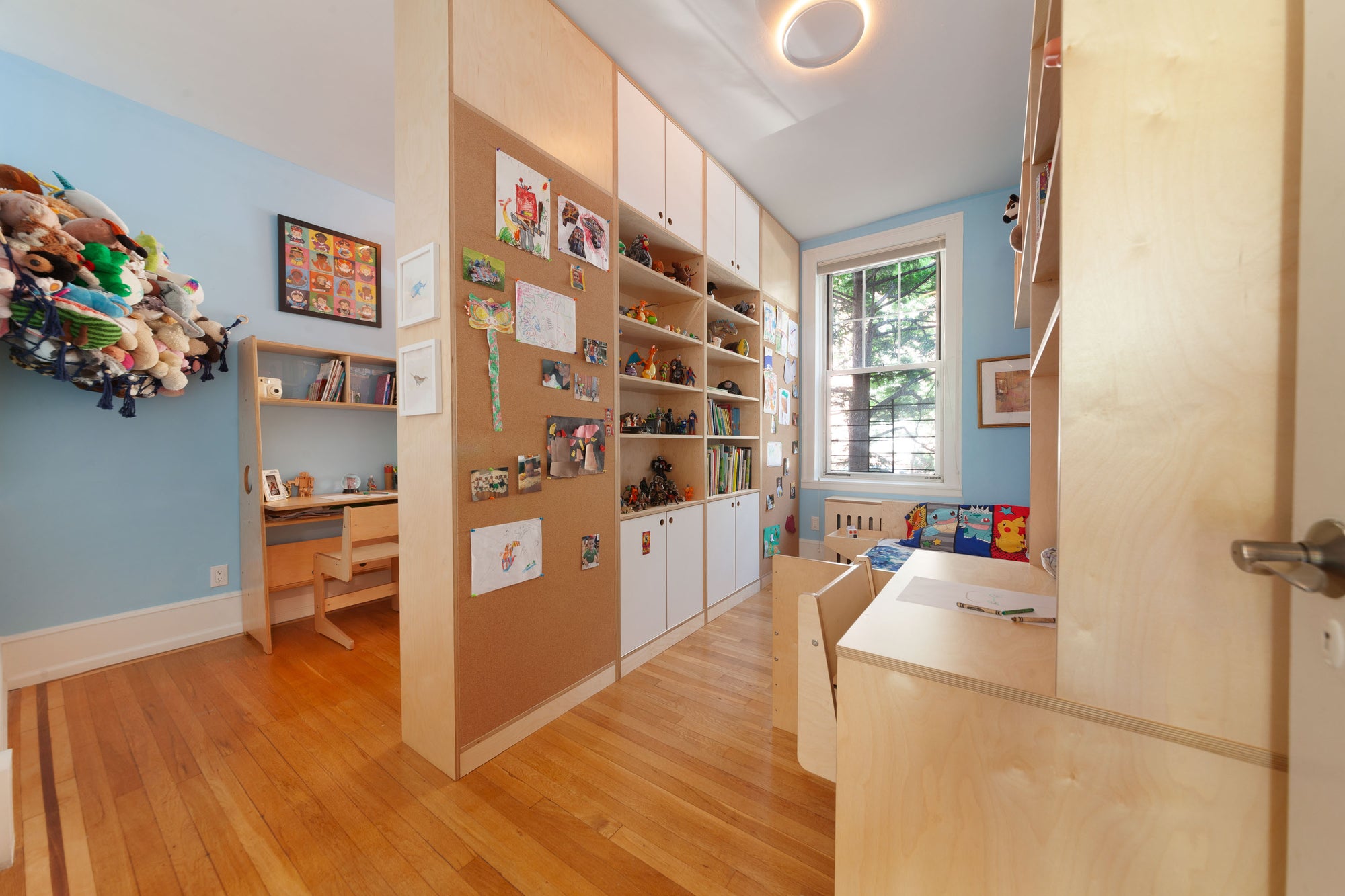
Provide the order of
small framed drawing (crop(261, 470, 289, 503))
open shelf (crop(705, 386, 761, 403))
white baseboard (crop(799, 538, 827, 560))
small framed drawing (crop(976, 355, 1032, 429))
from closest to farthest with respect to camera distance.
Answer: small framed drawing (crop(261, 470, 289, 503)) < open shelf (crop(705, 386, 761, 403)) < small framed drawing (crop(976, 355, 1032, 429)) < white baseboard (crop(799, 538, 827, 560))

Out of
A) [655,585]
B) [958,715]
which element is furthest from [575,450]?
[958,715]

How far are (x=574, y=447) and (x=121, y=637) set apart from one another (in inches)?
99.6

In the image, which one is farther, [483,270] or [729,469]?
[729,469]

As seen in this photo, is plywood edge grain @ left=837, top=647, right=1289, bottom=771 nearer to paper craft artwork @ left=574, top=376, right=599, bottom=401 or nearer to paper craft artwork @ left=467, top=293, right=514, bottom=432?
paper craft artwork @ left=467, top=293, right=514, bottom=432

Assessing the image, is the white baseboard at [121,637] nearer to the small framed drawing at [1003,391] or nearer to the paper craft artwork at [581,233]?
the paper craft artwork at [581,233]

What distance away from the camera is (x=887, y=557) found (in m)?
2.15

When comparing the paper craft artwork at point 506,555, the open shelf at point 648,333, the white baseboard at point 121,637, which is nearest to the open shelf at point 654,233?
the open shelf at point 648,333

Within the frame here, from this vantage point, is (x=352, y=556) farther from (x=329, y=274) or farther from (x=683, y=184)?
(x=683, y=184)

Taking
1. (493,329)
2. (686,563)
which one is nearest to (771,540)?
(686,563)

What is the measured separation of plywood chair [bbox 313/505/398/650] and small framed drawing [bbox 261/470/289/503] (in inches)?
15.2

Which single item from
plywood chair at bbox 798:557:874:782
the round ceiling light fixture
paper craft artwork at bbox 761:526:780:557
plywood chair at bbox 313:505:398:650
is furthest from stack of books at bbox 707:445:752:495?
the round ceiling light fixture

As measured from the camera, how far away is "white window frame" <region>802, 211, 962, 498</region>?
3484 millimetres

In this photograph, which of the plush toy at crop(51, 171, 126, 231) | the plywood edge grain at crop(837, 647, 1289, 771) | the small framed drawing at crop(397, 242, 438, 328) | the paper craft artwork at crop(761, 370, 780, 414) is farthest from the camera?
the paper craft artwork at crop(761, 370, 780, 414)

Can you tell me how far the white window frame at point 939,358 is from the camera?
11.4ft
